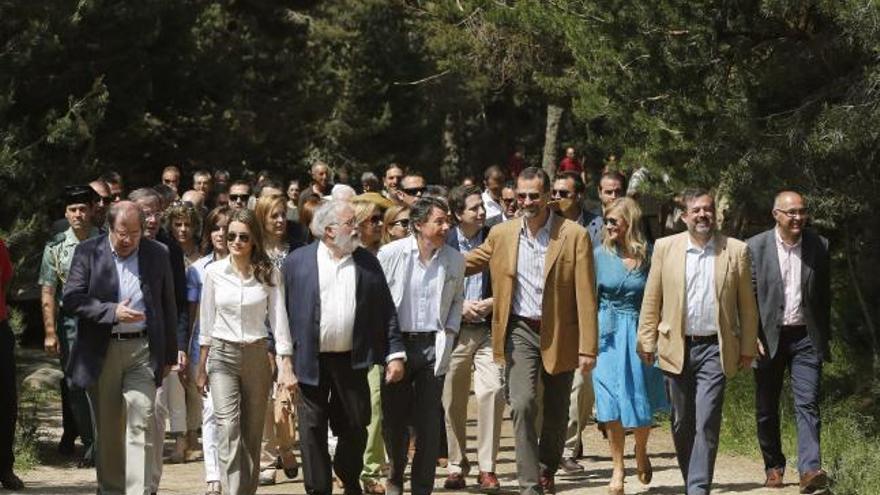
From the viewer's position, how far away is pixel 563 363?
10930mm

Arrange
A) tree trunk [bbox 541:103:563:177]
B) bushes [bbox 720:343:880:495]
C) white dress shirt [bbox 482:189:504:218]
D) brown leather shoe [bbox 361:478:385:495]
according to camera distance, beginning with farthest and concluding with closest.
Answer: tree trunk [bbox 541:103:563:177], white dress shirt [bbox 482:189:504:218], brown leather shoe [bbox 361:478:385:495], bushes [bbox 720:343:880:495]

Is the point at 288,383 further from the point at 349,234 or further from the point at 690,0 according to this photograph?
the point at 690,0

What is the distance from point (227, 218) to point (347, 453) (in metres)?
1.96

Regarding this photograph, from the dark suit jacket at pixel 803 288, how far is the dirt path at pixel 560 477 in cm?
103

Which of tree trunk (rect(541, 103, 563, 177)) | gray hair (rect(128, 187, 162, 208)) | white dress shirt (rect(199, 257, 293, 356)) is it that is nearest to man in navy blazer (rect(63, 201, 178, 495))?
white dress shirt (rect(199, 257, 293, 356))

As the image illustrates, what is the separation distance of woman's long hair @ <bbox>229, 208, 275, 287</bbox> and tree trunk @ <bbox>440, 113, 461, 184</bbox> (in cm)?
3348

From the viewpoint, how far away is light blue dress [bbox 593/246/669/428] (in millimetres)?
11852

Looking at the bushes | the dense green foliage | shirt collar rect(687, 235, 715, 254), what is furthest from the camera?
the dense green foliage

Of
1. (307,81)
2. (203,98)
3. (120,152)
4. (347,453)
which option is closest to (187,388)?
(347,453)

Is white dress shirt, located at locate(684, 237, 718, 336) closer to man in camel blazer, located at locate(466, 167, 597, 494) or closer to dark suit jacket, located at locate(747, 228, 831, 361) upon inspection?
man in camel blazer, located at locate(466, 167, 597, 494)

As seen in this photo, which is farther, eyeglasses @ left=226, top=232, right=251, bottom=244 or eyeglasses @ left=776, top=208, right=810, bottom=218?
eyeglasses @ left=776, top=208, right=810, bottom=218

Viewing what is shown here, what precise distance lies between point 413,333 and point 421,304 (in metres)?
0.19

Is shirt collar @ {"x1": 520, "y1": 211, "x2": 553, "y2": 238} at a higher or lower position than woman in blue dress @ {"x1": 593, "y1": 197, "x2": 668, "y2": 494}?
higher

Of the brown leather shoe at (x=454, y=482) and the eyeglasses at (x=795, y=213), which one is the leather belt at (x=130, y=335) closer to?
the brown leather shoe at (x=454, y=482)
